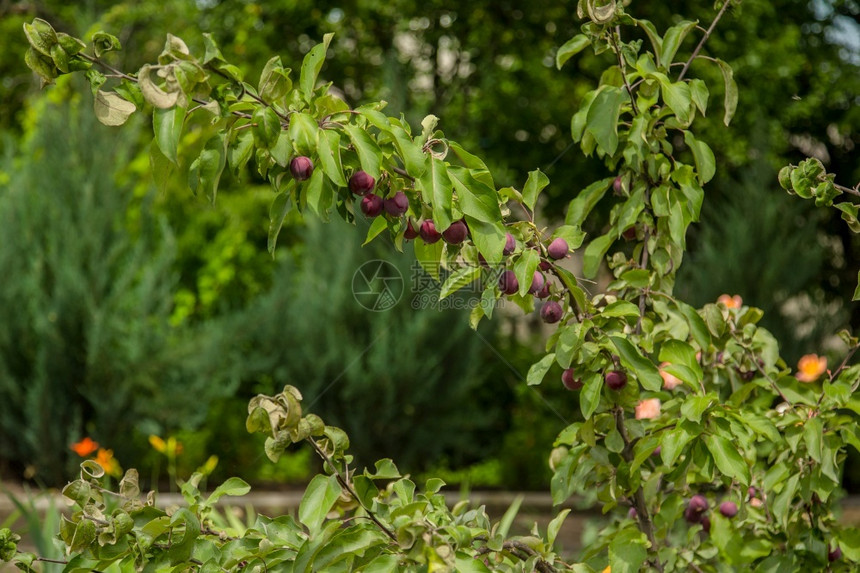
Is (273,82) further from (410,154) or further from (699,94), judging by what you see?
(699,94)

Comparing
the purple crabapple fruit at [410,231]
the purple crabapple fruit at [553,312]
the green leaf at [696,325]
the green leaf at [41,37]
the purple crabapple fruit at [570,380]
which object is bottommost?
the purple crabapple fruit at [570,380]

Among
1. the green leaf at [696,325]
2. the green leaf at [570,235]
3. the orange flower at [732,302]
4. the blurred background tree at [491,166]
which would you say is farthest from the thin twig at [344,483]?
the blurred background tree at [491,166]

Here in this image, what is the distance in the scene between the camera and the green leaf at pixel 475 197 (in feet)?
4.79

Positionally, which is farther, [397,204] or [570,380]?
[570,380]

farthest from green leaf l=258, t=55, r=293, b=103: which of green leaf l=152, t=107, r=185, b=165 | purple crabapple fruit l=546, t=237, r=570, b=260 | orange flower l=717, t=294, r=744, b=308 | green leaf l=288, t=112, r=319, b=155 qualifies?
orange flower l=717, t=294, r=744, b=308

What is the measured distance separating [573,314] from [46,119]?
4.95m

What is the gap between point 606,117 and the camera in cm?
179

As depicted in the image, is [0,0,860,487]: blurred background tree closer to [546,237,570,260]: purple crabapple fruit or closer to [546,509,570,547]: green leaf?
[546,509,570,547]: green leaf

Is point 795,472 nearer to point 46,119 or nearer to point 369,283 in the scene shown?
point 369,283

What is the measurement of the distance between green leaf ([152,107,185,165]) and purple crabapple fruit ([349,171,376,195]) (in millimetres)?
324

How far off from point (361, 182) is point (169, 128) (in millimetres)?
350

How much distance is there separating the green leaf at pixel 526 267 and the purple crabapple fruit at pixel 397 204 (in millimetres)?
207

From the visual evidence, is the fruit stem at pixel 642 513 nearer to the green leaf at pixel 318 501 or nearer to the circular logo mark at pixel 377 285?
the green leaf at pixel 318 501

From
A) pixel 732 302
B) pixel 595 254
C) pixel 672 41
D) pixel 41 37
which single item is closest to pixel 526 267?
pixel 595 254
